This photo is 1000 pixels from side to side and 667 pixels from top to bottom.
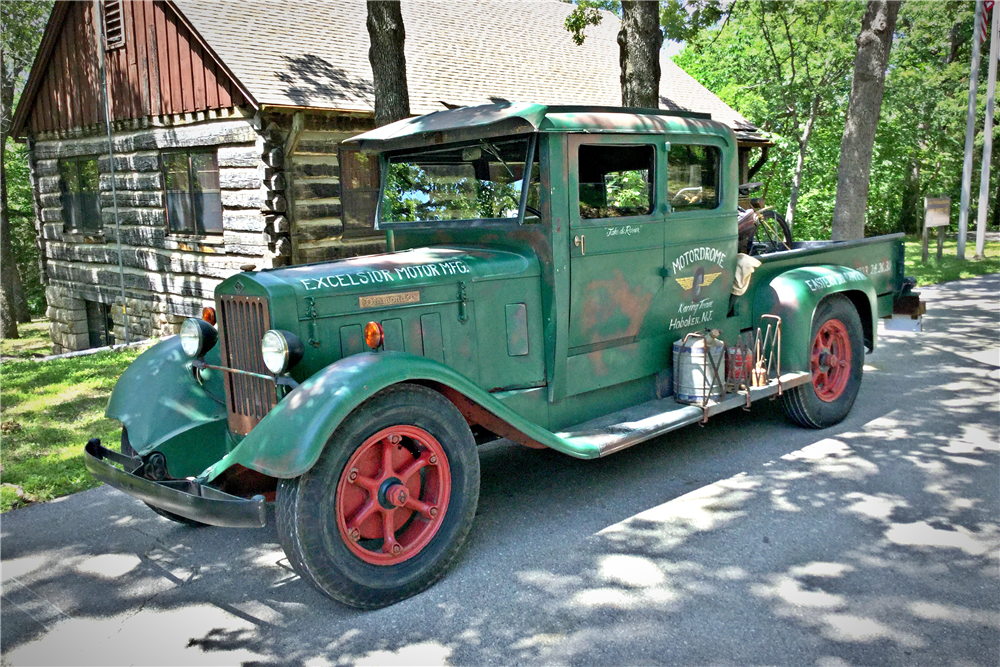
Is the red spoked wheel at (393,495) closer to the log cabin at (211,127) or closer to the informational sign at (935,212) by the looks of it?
the log cabin at (211,127)

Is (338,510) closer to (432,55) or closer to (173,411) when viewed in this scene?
(173,411)

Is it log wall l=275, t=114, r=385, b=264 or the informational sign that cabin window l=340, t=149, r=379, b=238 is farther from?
the informational sign

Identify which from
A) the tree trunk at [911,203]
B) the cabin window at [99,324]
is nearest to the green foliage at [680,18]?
the cabin window at [99,324]

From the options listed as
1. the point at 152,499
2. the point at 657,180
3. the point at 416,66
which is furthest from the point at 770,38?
the point at 152,499

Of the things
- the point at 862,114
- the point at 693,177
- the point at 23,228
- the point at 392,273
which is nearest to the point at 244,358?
the point at 392,273

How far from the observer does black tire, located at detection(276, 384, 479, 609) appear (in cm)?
345

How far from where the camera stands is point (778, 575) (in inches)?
149

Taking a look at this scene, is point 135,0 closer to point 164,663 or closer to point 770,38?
point 164,663

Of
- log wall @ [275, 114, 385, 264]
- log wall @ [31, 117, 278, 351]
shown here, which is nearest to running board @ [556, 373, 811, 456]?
log wall @ [275, 114, 385, 264]

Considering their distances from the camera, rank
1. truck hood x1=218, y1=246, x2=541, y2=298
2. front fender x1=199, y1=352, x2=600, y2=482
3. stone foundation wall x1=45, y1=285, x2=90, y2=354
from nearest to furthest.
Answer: front fender x1=199, y1=352, x2=600, y2=482 < truck hood x1=218, y1=246, x2=541, y2=298 < stone foundation wall x1=45, y1=285, x2=90, y2=354

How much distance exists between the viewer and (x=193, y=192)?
1191 centimetres

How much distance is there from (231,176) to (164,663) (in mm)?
8758

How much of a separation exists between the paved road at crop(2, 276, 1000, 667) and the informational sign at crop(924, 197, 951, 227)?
10739 mm

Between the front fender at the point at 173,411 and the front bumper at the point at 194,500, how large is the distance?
1.46 ft
